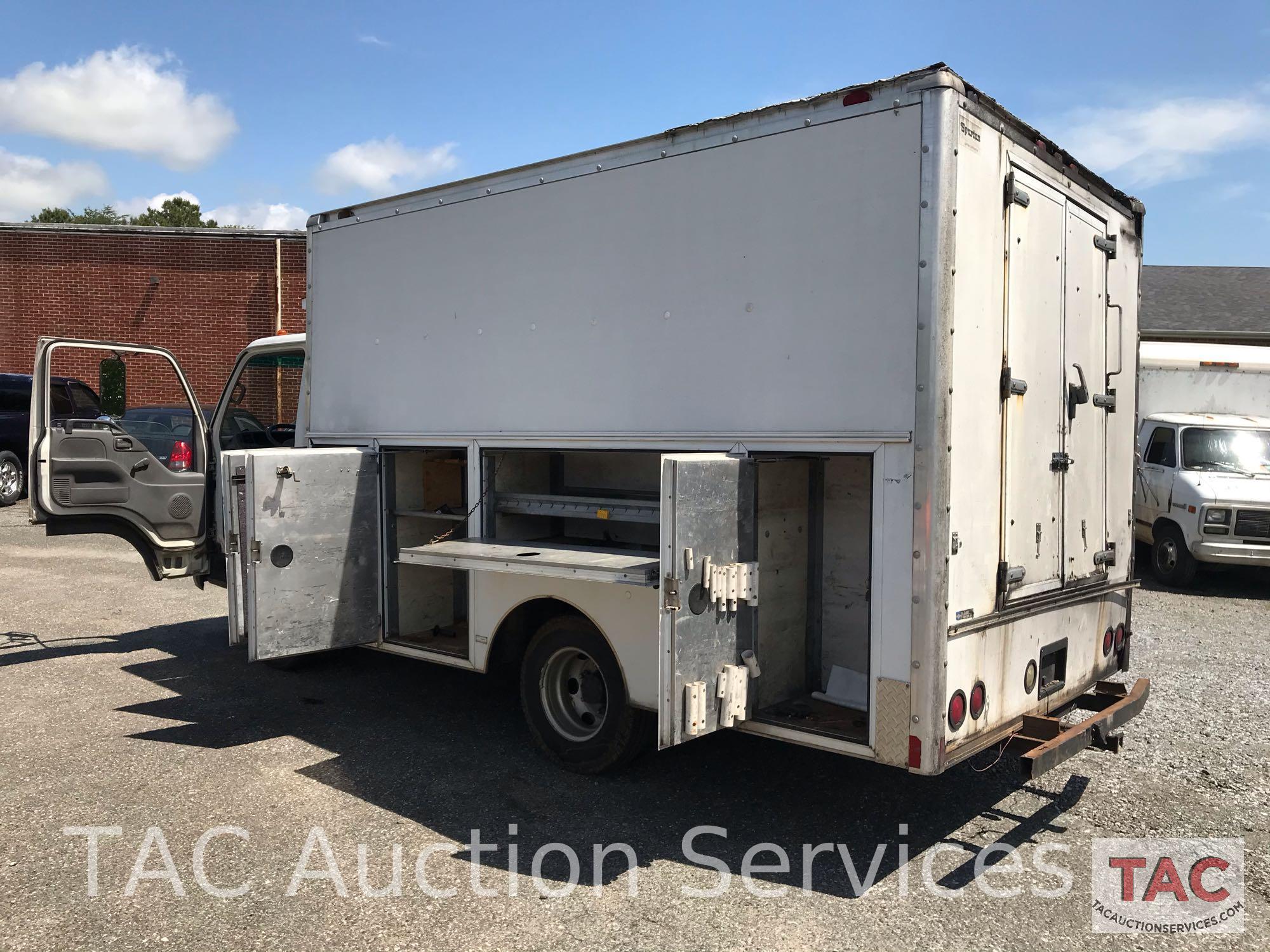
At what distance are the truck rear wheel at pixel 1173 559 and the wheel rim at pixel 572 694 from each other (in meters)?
8.85

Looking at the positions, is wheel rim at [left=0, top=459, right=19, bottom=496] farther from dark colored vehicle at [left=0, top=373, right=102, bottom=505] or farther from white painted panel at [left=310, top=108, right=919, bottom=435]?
white painted panel at [left=310, top=108, right=919, bottom=435]

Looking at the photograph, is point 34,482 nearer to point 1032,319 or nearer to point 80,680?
point 80,680

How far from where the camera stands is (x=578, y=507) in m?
5.49

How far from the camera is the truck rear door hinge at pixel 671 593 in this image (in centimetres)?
402

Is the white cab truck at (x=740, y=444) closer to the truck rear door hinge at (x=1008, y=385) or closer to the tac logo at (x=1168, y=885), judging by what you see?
the truck rear door hinge at (x=1008, y=385)

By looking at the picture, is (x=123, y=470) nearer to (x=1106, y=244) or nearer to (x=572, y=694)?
(x=572, y=694)

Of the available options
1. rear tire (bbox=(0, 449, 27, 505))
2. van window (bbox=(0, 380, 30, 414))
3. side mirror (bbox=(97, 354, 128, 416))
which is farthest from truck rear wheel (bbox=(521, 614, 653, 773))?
van window (bbox=(0, 380, 30, 414))

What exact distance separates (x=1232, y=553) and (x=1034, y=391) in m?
8.11

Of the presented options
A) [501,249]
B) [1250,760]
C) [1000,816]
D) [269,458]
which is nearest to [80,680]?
[269,458]

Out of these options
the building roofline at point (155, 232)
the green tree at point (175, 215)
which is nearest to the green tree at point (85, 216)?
the green tree at point (175, 215)

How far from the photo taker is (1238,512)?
11031 millimetres

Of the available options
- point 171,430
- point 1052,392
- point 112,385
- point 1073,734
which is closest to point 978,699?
point 1073,734

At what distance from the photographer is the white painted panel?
13.5ft

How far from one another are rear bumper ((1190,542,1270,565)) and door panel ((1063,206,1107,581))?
7.00 meters
